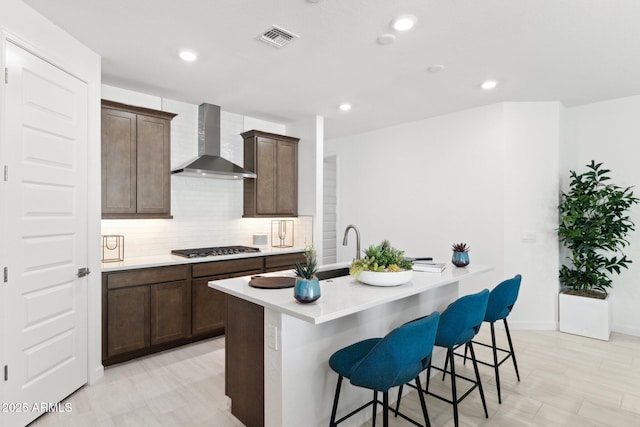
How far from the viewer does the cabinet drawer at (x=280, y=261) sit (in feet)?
14.2

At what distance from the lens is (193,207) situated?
4.38m

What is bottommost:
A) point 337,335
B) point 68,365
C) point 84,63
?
point 68,365

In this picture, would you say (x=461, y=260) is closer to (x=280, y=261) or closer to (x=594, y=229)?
(x=594, y=229)

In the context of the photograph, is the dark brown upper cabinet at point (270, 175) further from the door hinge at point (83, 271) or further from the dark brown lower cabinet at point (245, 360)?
the dark brown lower cabinet at point (245, 360)

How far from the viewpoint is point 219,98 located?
4.09m

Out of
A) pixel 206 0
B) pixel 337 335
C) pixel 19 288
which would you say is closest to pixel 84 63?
pixel 206 0

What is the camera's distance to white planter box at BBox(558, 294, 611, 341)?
3863 millimetres

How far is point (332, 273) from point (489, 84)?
2595mm

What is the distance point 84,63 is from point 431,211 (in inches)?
167

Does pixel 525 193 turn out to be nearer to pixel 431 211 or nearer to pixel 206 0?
pixel 431 211

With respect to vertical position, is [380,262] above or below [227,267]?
above

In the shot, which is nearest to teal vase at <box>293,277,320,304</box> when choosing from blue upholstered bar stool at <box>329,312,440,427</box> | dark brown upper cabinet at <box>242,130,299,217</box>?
blue upholstered bar stool at <box>329,312,440,427</box>

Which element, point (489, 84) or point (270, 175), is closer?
point (489, 84)

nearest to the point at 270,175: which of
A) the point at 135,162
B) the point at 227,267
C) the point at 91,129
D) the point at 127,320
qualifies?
the point at 227,267
